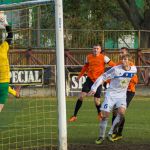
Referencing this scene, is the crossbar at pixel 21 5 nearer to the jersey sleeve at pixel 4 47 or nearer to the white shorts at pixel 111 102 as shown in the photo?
the jersey sleeve at pixel 4 47

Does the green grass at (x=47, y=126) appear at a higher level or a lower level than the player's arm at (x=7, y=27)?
lower

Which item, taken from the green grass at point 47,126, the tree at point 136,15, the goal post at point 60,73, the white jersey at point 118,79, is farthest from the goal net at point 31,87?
the tree at point 136,15

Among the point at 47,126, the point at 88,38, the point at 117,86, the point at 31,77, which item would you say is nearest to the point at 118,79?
the point at 117,86

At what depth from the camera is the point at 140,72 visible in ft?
97.9

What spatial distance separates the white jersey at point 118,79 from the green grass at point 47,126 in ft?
3.60

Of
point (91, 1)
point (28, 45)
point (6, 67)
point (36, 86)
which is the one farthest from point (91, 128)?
point (91, 1)

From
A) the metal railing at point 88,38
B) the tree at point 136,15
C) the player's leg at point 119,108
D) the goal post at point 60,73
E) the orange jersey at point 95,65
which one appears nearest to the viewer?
the goal post at point 60,73

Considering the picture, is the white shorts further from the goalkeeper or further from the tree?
the tree

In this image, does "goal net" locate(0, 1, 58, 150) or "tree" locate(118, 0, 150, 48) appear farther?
"tree" locate(118, 0, 150, 48)

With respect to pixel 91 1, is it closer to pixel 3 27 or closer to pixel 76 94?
pixel 76 94

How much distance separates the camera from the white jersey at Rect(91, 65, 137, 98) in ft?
40.6

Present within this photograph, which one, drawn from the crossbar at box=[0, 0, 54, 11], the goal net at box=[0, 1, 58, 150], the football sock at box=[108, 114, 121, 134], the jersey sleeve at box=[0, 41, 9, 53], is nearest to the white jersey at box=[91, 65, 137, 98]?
the football sock at box=[108, 114, 121, 134]

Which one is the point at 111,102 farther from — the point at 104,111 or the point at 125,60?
the point at 125,60

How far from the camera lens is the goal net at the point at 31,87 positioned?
1232cm
